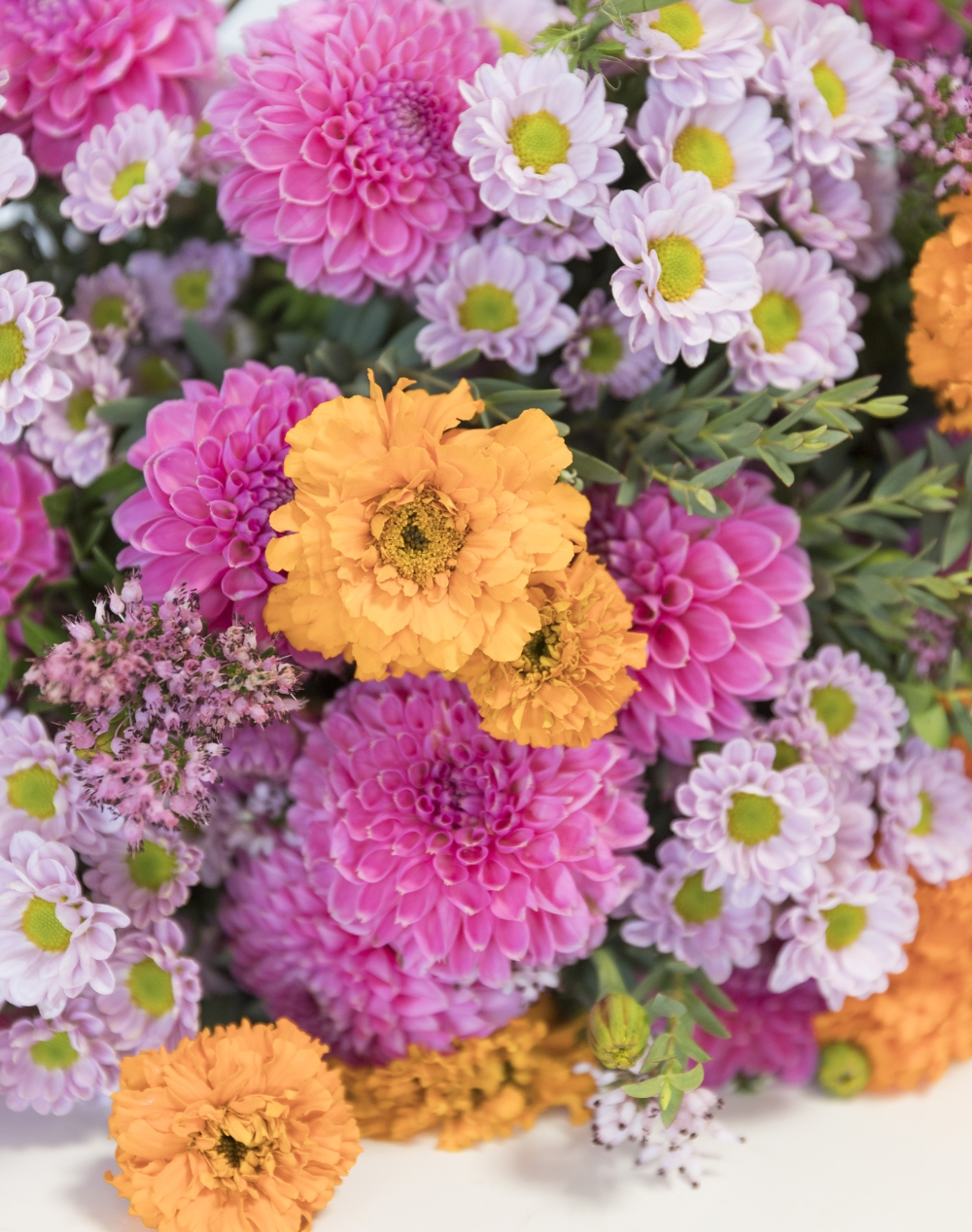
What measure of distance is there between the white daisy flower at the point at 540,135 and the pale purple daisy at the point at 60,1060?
0.56m

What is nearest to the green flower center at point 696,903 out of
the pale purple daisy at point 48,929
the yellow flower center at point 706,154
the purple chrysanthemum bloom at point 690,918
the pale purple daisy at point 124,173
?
the purple chrysanthemum bloom at point 690,918

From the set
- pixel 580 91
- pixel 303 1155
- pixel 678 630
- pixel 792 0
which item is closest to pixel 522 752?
pixel 678 630

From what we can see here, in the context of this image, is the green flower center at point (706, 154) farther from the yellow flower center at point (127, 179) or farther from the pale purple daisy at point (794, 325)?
the yellow flower center at point (127, 179)

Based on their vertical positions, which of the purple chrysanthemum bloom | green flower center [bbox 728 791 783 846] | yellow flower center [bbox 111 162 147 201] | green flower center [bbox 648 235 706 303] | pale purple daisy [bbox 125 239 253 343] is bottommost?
the purple chrysanthemum bloom

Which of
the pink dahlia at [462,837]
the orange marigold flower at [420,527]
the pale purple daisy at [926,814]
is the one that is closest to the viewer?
the orange marigold flower at [420,527]

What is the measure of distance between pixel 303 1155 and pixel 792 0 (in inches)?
31.0

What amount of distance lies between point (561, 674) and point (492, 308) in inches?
10.2

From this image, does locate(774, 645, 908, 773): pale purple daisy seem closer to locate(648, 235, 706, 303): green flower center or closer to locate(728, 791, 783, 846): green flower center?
locate(728, 791, 783, 846): green flower center

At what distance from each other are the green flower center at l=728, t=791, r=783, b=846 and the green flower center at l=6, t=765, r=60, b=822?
425 mm

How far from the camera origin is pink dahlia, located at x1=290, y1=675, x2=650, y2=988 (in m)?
0.65

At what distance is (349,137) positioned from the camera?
0.67 m

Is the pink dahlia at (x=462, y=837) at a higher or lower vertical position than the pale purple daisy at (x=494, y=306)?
lower

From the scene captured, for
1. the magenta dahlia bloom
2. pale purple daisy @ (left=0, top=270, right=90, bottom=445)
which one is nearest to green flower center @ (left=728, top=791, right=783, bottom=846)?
pale purple daisy @ (left=0, top=270, right=90, bottom=445)

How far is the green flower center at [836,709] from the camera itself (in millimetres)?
748
